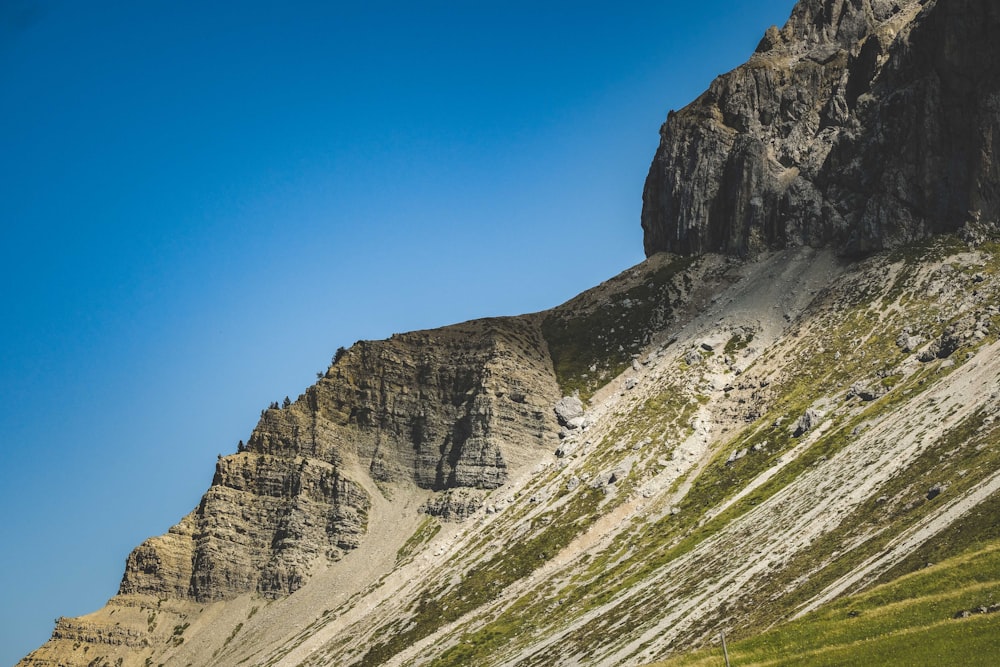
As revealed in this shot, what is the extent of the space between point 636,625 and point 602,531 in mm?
53919

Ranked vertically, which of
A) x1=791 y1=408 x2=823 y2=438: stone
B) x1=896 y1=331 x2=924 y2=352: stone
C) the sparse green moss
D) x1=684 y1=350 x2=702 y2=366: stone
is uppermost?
x1=684 y1=350 x2=702 y2=366: stone

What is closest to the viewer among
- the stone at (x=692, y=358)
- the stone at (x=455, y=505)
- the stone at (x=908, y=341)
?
the stone at (x=908, y=341)

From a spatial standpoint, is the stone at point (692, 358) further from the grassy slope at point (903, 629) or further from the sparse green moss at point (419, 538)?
the grassy slope at point (903, 629)

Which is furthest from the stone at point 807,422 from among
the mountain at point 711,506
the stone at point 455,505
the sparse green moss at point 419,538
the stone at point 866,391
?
the sparse green moss at point 419,538

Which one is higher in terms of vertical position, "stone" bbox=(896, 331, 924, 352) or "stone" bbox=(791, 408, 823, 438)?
"stone" bbox=(896, 331, 924, 352)

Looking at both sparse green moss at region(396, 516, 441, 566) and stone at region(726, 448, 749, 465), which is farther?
sparse green moss at region(396, 516, 441, 566)

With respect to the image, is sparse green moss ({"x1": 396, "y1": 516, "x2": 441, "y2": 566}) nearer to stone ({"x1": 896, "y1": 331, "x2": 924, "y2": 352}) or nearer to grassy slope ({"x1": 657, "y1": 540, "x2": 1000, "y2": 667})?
stone ({"x1": 896, "y1": 331, "x2": 924, "y2": 352})

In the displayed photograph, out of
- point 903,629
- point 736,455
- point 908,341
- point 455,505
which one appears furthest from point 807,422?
point 903,629

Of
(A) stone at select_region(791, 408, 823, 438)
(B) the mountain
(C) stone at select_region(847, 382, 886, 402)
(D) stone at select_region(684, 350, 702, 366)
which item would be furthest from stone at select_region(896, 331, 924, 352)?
(D) stone at select_region(684, 350, 702, 366)

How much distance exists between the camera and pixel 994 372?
118125mm

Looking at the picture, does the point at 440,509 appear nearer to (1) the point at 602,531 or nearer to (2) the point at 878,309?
(1) the point at 602,531

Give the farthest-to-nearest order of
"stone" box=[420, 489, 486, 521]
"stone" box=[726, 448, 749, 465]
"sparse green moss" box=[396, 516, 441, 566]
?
"stone" box=[420, 489, 486, 521], "sparse green moss" box=[396, 516, 441, 566], "stone" box=[726, 448, 749, 465]

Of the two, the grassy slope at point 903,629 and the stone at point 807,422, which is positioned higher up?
the stone at point 807,422

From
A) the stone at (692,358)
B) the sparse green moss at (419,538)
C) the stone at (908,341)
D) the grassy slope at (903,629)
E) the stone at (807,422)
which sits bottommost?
the grassy slope at (903,629)
